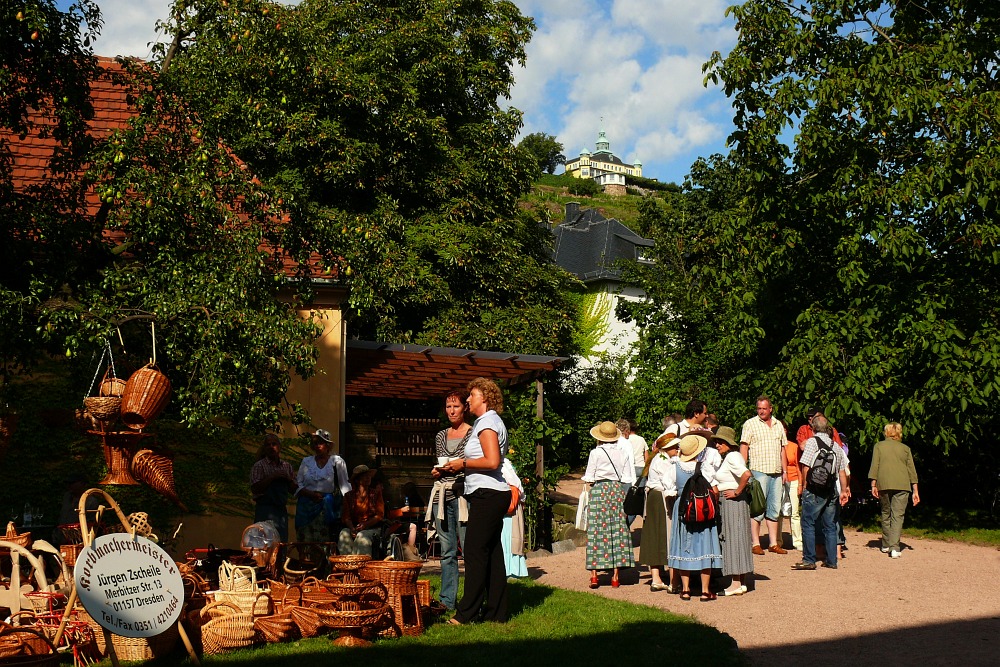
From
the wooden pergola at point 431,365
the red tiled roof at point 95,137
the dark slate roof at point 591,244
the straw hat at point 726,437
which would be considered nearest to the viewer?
the straw hat at point 726,437

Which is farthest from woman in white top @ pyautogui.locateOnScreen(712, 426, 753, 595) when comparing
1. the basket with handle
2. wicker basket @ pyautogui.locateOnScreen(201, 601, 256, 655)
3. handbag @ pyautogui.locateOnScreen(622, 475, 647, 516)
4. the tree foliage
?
wicker basket @ pyautogui.locateOnScreen(201, 601, 256, 655)

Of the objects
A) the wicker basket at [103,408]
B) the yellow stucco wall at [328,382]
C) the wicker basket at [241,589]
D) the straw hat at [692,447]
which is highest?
the yellow stucco wall at [328,382]

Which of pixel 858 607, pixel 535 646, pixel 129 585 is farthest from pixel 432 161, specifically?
pixel 129 585

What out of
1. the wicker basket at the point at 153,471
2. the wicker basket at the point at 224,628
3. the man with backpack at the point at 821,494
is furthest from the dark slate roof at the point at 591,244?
the wicker basket at the point at 224,628

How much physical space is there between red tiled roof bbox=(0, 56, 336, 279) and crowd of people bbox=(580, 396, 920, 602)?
3891 millimetres

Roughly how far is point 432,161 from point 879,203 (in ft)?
38.4

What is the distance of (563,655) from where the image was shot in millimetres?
7051

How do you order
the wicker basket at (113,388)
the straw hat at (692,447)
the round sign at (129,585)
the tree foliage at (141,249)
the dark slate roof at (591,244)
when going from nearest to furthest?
1. the round sign at (129,585)
2. the wicker basket at (113,388)
3. the tree foliage at (141,249)
4. the straw hat at (692,447)
5. the dark slate roof at (591,244)

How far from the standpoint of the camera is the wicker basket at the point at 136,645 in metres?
6.74

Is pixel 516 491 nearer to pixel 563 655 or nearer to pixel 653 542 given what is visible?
pixel 563 655

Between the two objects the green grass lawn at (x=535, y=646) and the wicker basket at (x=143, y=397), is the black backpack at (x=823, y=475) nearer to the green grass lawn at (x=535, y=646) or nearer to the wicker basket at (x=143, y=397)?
the green grass lawn at (x=535, y=646)

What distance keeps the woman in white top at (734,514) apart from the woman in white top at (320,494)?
3.83m

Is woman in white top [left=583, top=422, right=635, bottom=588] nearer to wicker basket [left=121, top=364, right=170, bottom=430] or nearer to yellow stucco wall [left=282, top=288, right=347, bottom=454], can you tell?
yellow stucco wall [left=282, top=288, right=347, bottom=454]

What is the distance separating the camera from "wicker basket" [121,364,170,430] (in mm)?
7781
